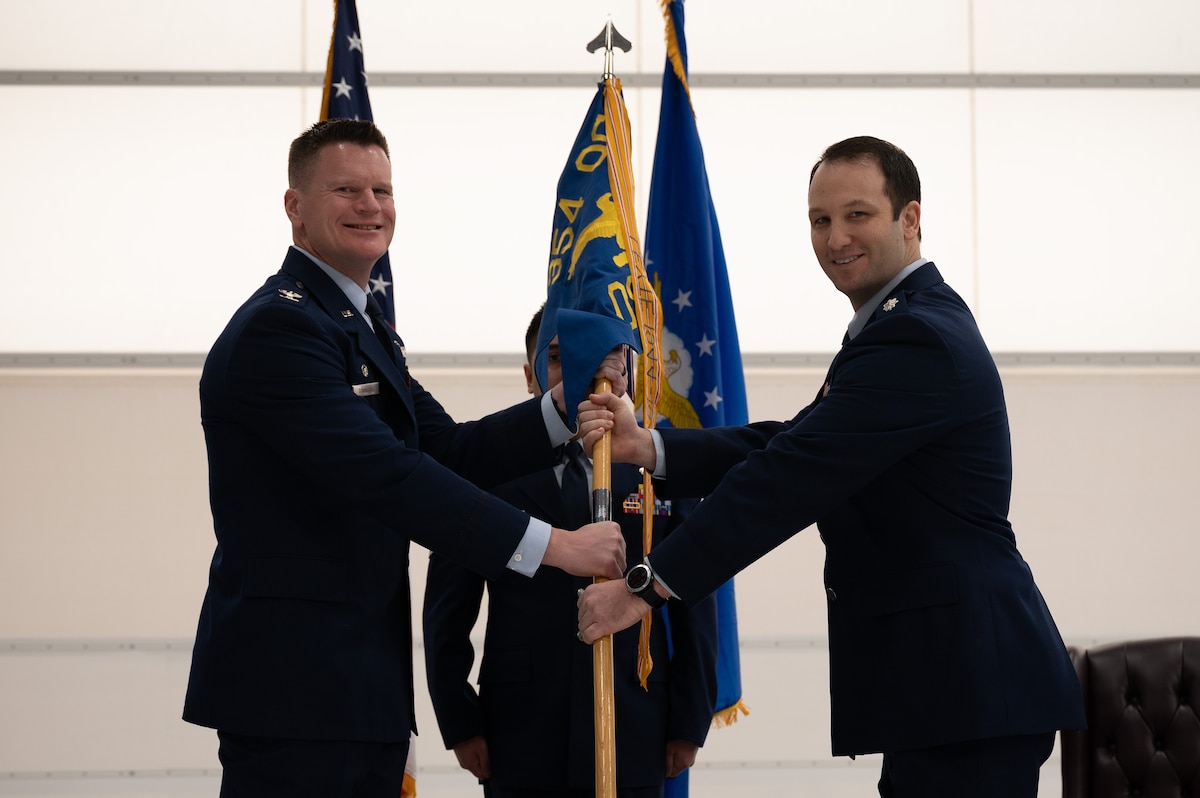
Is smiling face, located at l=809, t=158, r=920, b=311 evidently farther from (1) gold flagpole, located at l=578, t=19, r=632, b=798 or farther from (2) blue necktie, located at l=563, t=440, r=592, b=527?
(2) blue necktie, located at l=563, t=440, r=592, b=527

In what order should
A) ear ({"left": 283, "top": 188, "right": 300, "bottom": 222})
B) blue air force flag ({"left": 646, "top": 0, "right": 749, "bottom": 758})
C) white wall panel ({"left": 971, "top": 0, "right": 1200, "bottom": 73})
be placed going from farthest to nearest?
white wall panel ({"left": 971, "top": 0, "right": 1200, "bottom": 73}), blue air force flag ({"left": 646, "top": 0, "right": 749, "bottom": 758}), ear ({"left": 283, "top": 188, "right": 300, "bottom": 222})

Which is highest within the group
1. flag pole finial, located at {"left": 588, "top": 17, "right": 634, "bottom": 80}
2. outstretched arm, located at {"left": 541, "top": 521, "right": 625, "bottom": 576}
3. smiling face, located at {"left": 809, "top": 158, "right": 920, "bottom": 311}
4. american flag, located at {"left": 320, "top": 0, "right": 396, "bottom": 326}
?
american flag, located at {"left": 320, "top": 0, "right": 396, "bottom": 326}

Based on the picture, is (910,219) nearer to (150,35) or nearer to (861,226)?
(861,226)

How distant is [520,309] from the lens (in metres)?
5.07

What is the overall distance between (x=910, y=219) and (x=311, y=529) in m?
1.42

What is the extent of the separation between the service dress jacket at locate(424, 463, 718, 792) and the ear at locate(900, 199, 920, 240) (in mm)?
966

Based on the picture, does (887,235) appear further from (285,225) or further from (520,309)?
(285,225)

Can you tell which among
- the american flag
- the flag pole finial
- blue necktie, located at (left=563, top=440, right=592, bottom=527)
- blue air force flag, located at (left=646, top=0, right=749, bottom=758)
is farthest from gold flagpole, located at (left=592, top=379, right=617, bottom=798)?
the american flag

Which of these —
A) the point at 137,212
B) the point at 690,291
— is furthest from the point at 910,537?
the point at 137,212

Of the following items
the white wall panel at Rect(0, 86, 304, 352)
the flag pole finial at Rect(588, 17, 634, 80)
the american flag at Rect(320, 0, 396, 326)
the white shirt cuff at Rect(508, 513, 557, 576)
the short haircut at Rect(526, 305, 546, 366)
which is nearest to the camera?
the white shirt cuff at Rect(508, 513, 557, 576)

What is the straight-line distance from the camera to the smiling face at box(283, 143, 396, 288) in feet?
8.64

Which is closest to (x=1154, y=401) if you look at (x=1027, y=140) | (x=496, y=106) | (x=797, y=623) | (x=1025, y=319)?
(x=1025, y=319)

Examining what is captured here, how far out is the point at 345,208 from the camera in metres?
2.64

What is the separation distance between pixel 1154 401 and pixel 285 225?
363 centimetres
